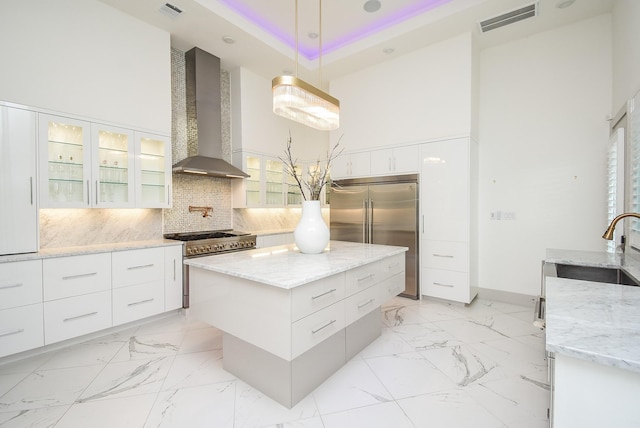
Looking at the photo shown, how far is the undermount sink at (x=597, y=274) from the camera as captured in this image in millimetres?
1807

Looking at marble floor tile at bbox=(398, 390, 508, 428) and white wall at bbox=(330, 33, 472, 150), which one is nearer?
marble floor tile at bbox=(398, 390, 508, 428)

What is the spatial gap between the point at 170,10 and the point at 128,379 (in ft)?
11.4

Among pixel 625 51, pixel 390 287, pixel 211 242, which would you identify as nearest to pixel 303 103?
pixel 390 287

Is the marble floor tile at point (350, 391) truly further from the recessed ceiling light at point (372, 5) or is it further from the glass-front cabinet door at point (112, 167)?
the recessed ceiling light at point (372, 5)

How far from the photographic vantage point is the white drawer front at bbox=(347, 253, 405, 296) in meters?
2.02

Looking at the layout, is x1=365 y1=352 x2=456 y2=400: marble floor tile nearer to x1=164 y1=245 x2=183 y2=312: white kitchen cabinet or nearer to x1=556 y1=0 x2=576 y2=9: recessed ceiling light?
x1=164 y1=245 x2=183 y2=312: white kitchen cabinet

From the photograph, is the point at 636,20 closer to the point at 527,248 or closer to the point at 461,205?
the point at 461,205

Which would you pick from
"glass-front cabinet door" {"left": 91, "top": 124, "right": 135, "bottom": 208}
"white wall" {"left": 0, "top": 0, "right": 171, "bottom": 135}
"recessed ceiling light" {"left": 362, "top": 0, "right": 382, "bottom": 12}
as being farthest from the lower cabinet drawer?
"recessed ceiling light" {"left": 362, "top": 0, "right": 382, "bottom": 12}

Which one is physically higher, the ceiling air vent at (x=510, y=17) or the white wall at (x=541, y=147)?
the ceiling air vent at (x=510, y=17)

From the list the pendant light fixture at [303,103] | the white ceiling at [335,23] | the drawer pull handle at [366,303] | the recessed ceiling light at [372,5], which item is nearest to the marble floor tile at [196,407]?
the drawer pull handle at [366,303]

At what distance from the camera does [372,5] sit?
3268 millimetres

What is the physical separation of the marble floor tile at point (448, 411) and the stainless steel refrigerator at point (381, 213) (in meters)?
2.01

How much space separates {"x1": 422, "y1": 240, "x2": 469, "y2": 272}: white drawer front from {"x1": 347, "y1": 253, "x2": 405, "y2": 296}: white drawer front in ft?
4.13

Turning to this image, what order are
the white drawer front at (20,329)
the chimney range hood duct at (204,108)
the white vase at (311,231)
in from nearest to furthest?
the white drawer front at (20,329), the white vase at (311,231), the chimney range hood duct at (204,108)
